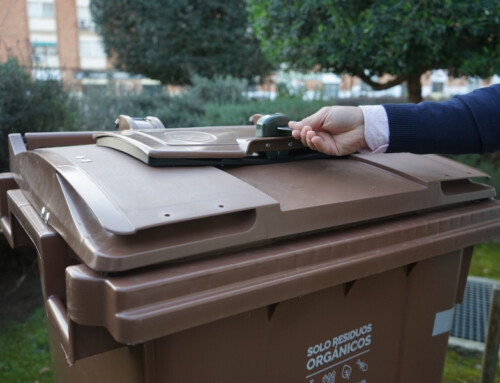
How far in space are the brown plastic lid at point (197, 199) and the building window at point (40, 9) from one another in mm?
35969

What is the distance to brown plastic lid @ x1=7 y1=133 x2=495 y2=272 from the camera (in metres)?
1.19

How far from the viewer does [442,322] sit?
1.96m

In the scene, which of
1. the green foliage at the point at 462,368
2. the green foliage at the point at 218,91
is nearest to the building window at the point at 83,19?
the green foliage at the point at 218,91

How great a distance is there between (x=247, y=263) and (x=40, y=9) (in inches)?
1469

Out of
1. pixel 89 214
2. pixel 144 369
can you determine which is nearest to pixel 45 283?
pixel 89 214

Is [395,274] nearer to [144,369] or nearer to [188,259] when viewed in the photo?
[188,259]

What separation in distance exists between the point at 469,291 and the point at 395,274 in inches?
111

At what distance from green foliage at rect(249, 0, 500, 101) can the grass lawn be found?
129 inches

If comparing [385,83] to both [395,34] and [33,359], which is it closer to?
[395,34]

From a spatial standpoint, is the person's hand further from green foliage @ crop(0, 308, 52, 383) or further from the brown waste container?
green foliage @ crop(0, 308, 52, 383)

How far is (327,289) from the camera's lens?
1520mm

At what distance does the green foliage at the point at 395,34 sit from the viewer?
4770 mm

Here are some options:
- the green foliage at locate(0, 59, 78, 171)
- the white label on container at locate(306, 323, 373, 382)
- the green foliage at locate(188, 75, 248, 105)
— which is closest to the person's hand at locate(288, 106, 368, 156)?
the white label on container at locate(306, 323, 373, 382)

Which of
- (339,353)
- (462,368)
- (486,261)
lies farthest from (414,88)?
(339,353)
